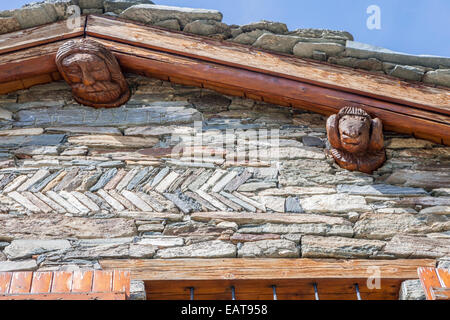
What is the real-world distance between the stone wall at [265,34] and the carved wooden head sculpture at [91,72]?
0.41 m

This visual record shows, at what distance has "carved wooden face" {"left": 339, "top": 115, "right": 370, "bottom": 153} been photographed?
3.64 metres

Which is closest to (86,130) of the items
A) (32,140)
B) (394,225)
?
(32,140)

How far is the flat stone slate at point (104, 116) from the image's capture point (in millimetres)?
4074

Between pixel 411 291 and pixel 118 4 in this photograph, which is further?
pixel 118 4

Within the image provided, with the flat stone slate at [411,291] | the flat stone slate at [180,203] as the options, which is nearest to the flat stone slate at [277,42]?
the flat stone slate at [180,203]

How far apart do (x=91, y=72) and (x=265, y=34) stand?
1.17 meters

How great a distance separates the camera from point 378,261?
318 centimetres

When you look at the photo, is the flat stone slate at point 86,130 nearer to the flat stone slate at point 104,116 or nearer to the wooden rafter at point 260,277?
the flat stone slate at point 104,116

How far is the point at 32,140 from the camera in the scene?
155 inches

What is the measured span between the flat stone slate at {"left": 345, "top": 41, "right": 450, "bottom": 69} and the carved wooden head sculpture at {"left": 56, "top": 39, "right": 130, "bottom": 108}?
5.05 ft

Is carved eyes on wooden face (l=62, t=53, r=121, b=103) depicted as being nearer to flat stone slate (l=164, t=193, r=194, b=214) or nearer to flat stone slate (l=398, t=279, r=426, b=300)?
flat stone slate (l=164, t=193, r=194, b=214)

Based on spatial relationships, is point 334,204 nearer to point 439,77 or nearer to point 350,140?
point 350,140

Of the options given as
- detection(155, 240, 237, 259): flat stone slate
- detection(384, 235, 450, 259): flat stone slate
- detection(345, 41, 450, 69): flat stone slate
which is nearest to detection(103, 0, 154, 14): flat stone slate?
detection(345, 41, 450, 69): flat stone slate
